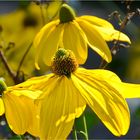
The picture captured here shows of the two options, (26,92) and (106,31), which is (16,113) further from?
(106,31)

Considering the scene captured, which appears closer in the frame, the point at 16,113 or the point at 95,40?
the point at 16,113

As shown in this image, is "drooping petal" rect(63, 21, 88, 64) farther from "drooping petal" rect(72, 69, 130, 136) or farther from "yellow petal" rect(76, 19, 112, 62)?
"drooping petal" rect(72, 69, 130, 136)

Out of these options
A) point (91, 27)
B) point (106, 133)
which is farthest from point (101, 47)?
point (106, 133)

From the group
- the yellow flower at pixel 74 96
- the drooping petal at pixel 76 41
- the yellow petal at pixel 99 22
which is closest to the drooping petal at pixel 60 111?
the yellow flower at pixel 74 96

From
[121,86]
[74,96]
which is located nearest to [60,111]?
[74,96]

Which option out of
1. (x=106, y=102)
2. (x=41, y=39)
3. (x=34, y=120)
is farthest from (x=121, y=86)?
(x=41, y=39)
